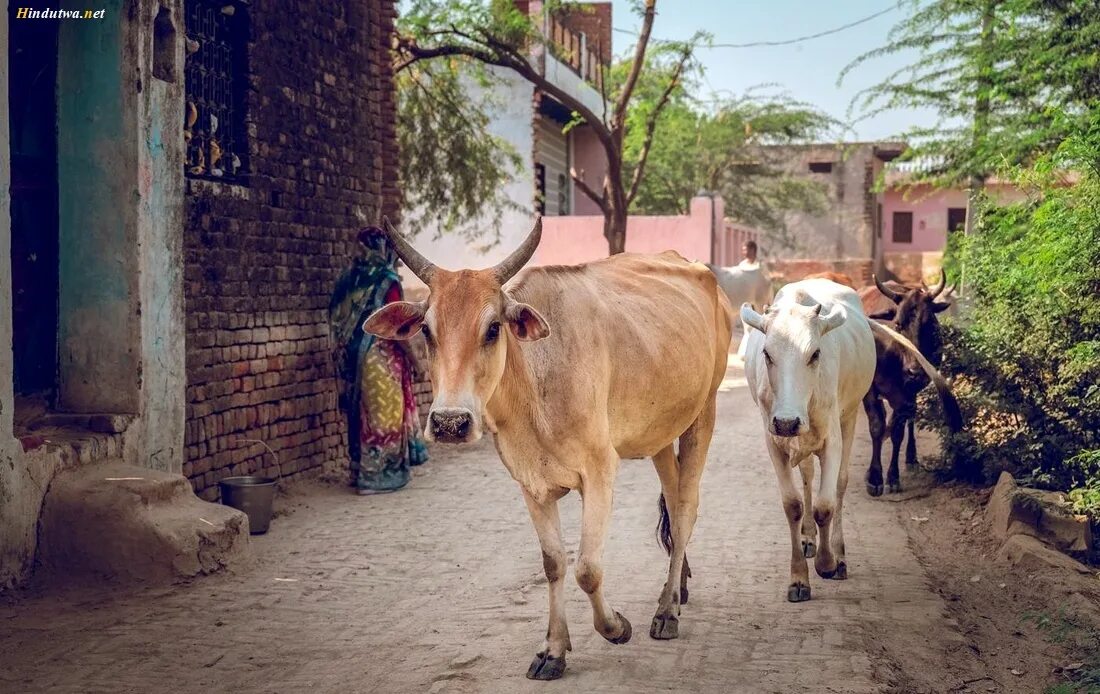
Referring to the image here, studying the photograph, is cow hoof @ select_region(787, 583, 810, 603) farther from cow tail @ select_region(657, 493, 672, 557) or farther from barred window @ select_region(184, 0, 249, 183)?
barred window @ select_region(184, 0, 249, 183)

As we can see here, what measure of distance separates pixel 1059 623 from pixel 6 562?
5.09m

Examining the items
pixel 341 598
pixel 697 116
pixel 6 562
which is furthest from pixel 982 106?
pixel 697 116

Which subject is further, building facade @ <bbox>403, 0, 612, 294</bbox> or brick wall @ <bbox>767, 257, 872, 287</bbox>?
brick wall @ <bbox>767, 257, 872, 287</bbox>

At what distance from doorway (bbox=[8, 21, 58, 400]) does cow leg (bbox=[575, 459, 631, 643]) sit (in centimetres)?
377

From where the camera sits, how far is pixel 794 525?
6.40 metres

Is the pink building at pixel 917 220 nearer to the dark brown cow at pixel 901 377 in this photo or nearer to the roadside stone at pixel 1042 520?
the dark brown cow at pixel 901 377

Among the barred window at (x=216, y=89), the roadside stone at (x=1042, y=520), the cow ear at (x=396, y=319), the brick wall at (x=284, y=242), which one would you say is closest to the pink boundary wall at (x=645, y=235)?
the brick wall at (x=284, y=242)

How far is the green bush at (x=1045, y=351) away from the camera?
771cm

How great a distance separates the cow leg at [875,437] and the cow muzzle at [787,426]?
357 centimetres

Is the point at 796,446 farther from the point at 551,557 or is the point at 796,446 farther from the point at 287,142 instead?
the point at 287,142

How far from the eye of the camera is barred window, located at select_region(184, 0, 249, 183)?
26.2ft

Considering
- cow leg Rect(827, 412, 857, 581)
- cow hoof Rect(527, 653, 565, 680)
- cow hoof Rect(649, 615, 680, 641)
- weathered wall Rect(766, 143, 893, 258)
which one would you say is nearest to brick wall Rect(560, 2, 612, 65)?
weathered wall Rect(766, 143, 893, 258)

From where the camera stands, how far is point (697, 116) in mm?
32562

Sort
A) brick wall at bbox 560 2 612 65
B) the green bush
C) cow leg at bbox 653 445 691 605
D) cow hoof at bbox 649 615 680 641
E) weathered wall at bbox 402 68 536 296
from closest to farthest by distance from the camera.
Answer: cow hoof at bbox 649 615 680 641 < cow leg at bbox 653 445 691 605 < the green bush < weathered wall at bbox 402 68 536 296 < brick wall at bbox 560 2 612 65
